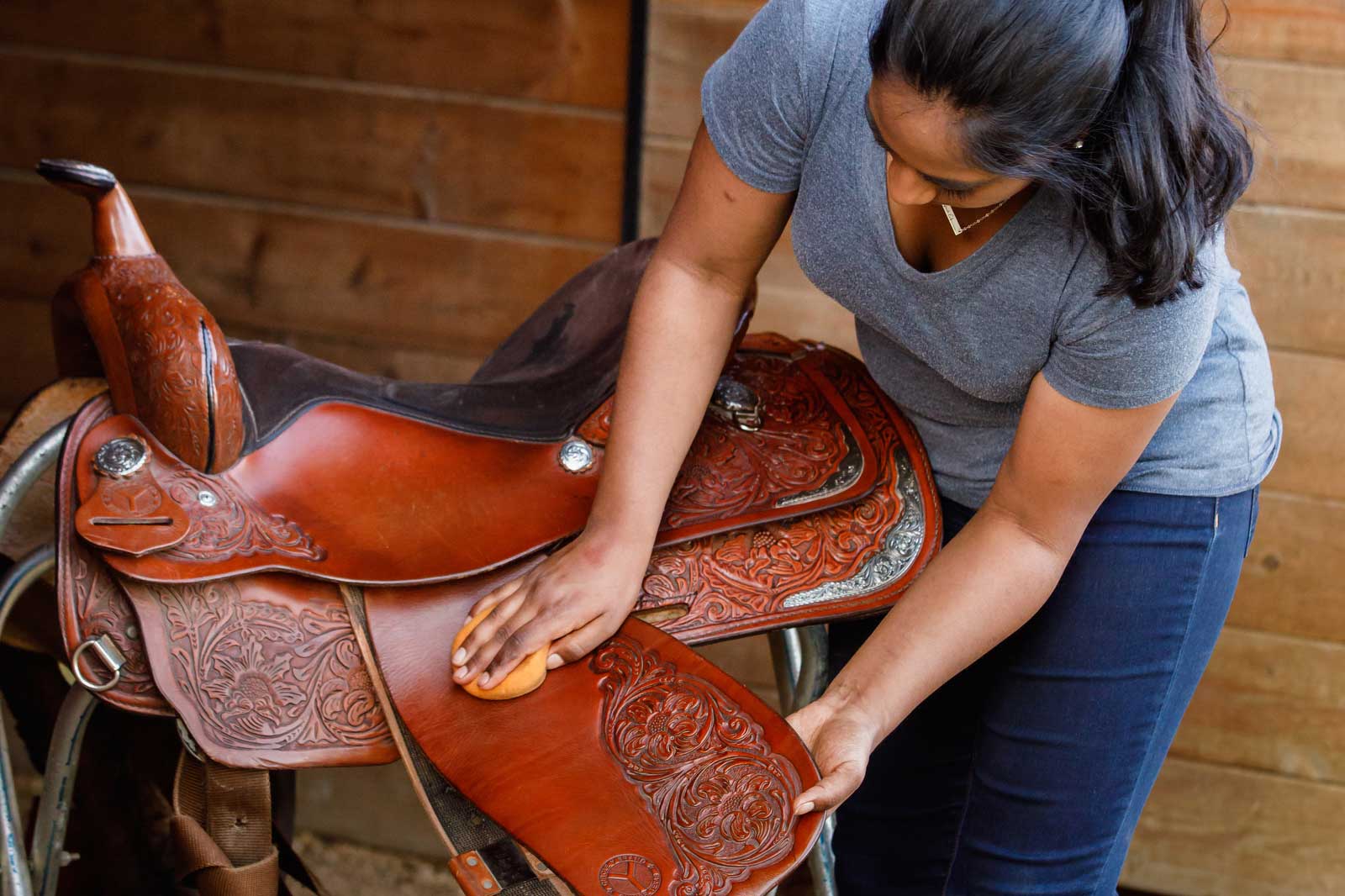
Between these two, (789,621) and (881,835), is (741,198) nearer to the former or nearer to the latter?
(789,621)

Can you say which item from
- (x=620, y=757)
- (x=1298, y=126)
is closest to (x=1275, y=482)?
(x=1298, y=126)

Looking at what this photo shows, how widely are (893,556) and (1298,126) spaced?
0.84 meters

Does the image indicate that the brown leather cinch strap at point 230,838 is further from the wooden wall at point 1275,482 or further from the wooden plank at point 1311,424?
the wooden plank at point 1311,424

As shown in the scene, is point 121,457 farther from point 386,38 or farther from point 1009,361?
point 386,38

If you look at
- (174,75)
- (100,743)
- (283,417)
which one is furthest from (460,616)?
(174,75)

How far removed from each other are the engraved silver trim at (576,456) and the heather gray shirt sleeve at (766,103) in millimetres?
248

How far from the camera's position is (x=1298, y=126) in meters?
1.27

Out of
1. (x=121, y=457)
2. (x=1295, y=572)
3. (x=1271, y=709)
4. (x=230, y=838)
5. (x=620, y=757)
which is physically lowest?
(x=1271, y=709)

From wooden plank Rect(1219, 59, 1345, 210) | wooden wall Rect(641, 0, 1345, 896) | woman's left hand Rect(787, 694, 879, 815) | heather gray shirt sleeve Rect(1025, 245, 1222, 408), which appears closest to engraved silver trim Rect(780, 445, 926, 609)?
woman's left hand Rect(787, 694, 879, 815)

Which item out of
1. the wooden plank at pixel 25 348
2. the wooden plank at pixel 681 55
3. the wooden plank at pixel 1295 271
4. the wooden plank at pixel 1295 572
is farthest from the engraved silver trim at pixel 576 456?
the wooden plank at pixel 25 348

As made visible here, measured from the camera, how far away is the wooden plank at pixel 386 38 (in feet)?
4.59

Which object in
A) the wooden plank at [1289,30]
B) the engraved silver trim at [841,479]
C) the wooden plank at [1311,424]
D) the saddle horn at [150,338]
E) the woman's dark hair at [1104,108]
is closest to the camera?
the woman's dark hair at [1104,108]

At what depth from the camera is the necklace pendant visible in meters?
0.72

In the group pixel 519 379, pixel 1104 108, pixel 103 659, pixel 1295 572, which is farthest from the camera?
pixel 1295 572
